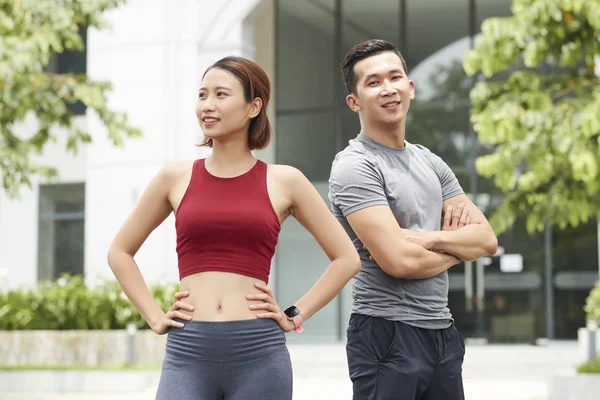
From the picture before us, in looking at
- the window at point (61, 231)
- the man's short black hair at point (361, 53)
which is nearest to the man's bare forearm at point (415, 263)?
the man's short black hair at point (361, 53)

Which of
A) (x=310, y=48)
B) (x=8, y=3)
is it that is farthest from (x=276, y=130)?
(x=8, y=3)

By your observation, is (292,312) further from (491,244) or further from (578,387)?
(578,387)

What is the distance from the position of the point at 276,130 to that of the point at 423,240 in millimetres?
17131

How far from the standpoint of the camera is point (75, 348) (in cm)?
1330

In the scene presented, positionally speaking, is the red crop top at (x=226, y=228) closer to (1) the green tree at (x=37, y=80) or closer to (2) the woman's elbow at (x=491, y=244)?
(2) the woman's elbow at (x=491, y=244)

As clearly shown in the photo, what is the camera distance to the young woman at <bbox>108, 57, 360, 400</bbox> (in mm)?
3004

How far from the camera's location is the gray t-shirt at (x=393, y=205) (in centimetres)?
340

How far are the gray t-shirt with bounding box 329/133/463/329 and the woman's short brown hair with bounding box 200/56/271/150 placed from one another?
36 centimetres

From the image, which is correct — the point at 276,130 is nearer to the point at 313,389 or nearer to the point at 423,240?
the point at 313,389

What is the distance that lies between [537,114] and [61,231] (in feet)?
51.5

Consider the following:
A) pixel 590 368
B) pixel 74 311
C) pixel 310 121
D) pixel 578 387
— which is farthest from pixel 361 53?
pixel 310 121

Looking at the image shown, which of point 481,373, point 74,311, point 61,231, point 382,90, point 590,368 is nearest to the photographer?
point 382,90

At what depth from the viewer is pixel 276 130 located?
20.5 metres

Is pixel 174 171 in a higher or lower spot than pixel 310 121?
lower
